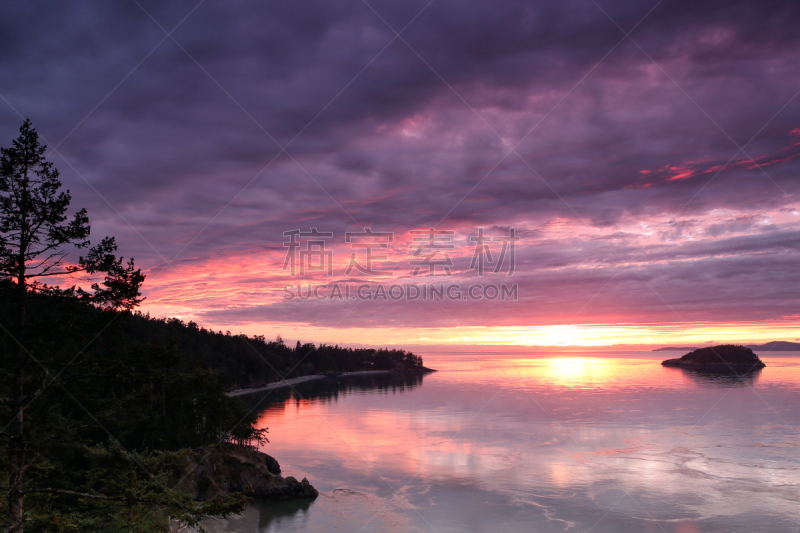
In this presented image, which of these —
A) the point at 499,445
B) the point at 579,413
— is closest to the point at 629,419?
the point at 579,413

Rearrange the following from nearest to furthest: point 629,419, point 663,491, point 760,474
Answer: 1. point 663,491
2. point 760,474
3. point 629,419

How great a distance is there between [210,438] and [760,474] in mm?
63043

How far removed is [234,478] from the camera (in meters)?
47.7

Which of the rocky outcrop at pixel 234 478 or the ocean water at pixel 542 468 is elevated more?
the rocky outcrop at pixel 234 478

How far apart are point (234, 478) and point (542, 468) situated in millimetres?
35854

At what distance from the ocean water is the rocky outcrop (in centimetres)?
180

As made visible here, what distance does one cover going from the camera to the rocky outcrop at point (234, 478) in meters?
45.7

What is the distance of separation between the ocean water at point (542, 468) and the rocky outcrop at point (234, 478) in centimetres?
180

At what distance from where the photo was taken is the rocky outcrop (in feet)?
150

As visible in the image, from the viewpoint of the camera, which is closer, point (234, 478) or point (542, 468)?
point (234, 478)

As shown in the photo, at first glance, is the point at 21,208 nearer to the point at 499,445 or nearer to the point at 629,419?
the point at 499,445

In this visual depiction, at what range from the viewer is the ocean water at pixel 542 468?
4244 centimetres

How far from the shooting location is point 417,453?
6831 centimetres

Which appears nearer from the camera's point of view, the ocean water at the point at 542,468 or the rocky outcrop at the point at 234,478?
the ocean water at the point at 542,468
